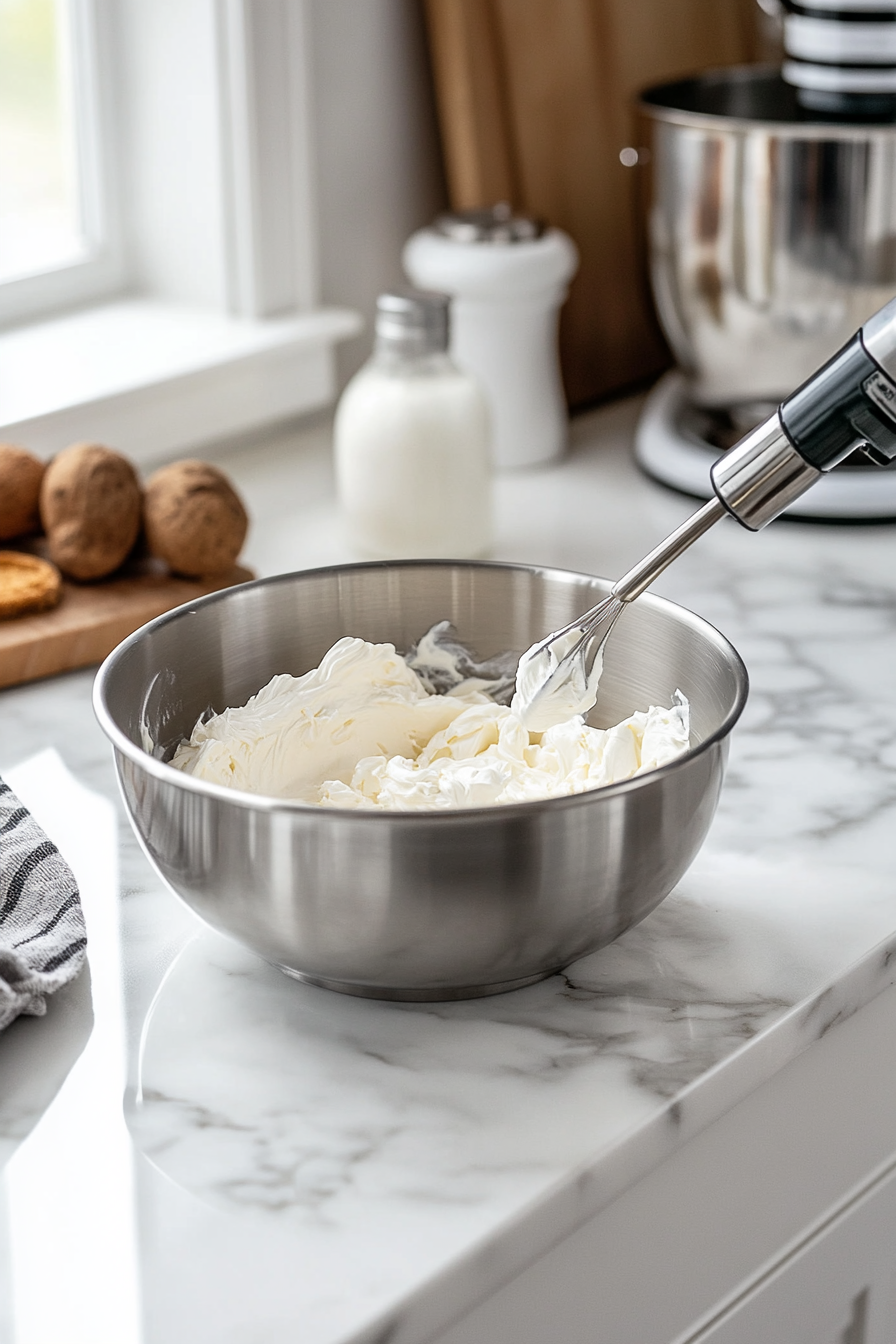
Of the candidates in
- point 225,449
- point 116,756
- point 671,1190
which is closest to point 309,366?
point 225,449

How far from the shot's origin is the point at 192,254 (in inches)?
47.5

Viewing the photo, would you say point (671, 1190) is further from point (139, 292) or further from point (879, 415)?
point (139, 292)

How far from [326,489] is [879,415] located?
0.63 meters

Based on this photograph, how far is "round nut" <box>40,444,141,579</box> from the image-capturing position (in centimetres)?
93

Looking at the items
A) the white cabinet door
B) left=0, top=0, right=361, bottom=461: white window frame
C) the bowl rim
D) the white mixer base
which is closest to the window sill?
left=0, top=0, right=361, bottom=461: white window frame

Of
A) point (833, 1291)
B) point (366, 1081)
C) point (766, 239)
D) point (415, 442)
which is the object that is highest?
point (766, 239)

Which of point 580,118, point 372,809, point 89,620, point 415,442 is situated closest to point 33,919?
point 372,809

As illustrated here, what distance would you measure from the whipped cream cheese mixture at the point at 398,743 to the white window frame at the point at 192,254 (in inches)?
17.8

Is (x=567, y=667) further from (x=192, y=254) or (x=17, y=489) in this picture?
(x=192, y=254)

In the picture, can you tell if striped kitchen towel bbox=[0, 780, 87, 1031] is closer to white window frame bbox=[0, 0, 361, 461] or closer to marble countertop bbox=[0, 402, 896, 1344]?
marble countertop bbox=[0, 402, 896, 1344]

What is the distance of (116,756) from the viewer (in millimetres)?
586

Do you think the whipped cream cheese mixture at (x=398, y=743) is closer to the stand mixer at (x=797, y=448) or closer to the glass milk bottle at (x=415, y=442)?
the stand mixer at (x=797, y=448)

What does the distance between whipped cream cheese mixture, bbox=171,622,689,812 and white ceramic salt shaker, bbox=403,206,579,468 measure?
47 centimetres

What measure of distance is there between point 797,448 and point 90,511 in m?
0.47
